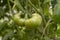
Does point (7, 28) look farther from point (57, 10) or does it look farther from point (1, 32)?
point (57, 10)

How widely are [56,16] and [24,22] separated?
115 mm

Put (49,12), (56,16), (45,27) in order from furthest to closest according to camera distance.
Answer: (49,12), (45,27), (56,16)

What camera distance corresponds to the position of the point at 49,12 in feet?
3.08

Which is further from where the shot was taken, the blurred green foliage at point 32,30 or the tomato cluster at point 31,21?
the blurred green foliage at point 32,30

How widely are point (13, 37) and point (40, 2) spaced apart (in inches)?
8.9

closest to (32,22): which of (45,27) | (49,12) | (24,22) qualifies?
(24,22)

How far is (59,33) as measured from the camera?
0.88 metres

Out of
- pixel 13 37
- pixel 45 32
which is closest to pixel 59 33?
pixel 45 32

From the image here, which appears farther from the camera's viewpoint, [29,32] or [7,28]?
[7,28]

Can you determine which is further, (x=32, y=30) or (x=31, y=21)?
(x=32, y=30)

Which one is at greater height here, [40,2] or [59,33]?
[40,2]

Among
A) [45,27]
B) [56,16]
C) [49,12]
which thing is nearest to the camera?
[56,16]

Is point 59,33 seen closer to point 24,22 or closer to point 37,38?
point 37,38

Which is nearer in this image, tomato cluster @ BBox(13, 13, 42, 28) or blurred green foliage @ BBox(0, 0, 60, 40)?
tomato cluster @ BBox(13, 13, 42, 28)
